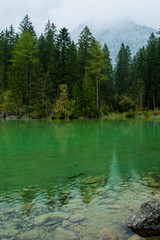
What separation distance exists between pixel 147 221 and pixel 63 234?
3.71 ft

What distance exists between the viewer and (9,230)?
2.62 m

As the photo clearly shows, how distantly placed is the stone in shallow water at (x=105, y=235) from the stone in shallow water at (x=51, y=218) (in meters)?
0.64

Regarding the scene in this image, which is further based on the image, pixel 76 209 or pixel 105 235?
pixel 76 209

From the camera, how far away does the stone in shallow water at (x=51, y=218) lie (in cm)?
285

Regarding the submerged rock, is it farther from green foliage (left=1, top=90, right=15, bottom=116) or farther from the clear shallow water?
green foliage (left=1, top=90, right=15, bottom=116)

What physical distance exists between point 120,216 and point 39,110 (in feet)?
107

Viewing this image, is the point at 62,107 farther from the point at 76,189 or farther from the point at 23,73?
the point at 76,189

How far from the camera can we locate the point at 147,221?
2.55 meters

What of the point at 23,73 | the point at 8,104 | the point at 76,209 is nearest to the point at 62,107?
the point at 8,104


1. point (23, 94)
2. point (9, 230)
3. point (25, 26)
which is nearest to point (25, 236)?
point (9, 230)

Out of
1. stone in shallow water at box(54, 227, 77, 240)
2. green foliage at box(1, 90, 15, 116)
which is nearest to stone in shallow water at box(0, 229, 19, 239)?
stone in shallow water at box(54, 227, 77, 240)

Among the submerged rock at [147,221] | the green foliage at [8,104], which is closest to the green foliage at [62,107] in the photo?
the green foliage at [8,104]

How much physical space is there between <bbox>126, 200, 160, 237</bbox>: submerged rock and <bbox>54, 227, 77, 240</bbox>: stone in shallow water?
801mm

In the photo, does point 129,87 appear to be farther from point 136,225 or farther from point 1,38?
point 136,225
